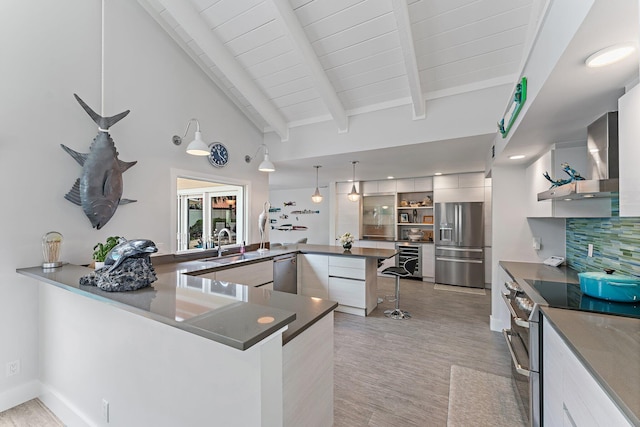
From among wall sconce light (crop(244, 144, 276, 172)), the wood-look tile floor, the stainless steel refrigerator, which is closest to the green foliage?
the wood-look tile floor

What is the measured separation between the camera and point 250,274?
130 inches

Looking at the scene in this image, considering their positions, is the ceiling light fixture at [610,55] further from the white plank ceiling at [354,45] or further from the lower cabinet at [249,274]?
the lower cabinet at [249,274]

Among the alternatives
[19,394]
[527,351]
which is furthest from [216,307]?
[19,394]

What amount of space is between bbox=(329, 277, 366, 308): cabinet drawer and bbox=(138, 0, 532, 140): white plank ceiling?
2183 mm

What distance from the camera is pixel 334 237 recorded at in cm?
686

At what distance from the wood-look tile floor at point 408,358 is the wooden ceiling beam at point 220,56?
3.00 m

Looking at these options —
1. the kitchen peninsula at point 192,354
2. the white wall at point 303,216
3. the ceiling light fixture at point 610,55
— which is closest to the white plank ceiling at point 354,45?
the ceiling light fixture at point 610,55

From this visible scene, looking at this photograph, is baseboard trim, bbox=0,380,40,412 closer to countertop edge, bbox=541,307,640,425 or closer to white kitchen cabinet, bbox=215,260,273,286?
white kitchen cabinet, bbox=215,260,273,286

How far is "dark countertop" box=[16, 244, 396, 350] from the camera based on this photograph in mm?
935

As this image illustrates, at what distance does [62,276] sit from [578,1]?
9.75 feet

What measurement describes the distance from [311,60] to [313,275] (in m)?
2.85

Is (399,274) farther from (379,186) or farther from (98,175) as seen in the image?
(98,175)

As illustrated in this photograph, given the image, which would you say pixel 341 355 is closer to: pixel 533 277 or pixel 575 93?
pixel 533 277

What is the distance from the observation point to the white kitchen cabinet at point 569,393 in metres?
0.92
